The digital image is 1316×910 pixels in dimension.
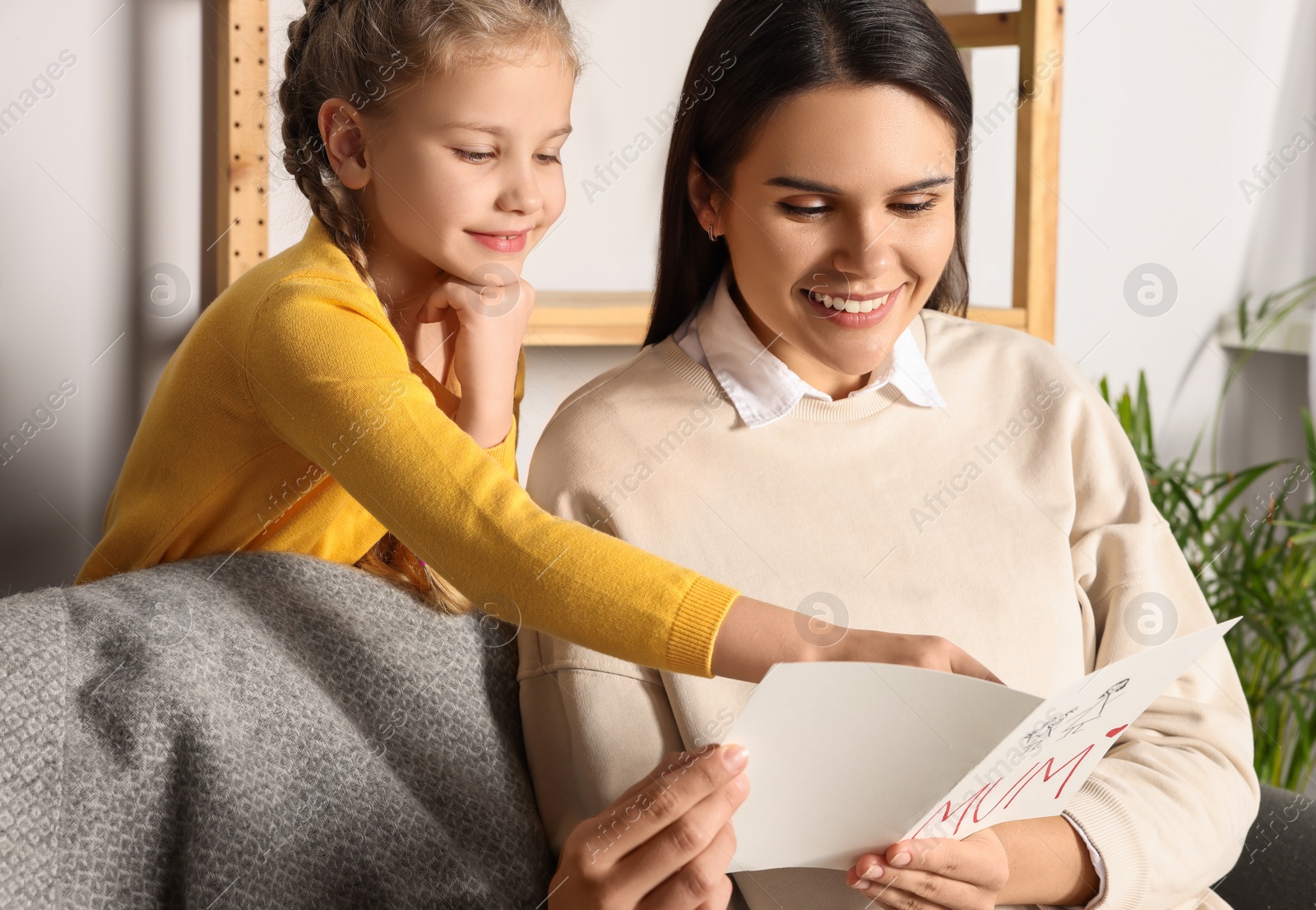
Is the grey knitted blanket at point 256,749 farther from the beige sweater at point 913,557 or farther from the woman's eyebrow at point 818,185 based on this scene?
the woman's eyebrow at point 818,185

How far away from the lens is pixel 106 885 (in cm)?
80

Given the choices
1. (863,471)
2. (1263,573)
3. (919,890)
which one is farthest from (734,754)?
(1263,573)

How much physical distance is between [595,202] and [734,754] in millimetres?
1179

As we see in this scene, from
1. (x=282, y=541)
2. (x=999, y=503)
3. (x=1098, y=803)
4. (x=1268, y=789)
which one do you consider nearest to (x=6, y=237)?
(x=282, y=541)

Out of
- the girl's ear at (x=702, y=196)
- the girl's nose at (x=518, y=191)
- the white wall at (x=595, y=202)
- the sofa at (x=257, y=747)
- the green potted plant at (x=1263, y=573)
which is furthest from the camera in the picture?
the green potted plant at (x=1263, y=573)

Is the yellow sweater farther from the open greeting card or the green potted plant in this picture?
the green potted plant

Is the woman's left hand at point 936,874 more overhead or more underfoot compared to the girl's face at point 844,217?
more underfoot

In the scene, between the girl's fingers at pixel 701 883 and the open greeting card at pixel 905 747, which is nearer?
the open greeting card at pixel 905 747

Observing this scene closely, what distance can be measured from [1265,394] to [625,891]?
221 cm

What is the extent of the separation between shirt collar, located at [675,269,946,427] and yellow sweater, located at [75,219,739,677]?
222 millimetres

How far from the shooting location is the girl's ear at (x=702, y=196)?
3.84 feet

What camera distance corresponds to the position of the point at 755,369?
3.87 ft

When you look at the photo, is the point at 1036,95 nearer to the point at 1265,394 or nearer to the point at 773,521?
the point at 773,521

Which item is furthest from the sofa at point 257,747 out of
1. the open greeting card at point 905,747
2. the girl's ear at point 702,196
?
the girl's ear at point 702,196
